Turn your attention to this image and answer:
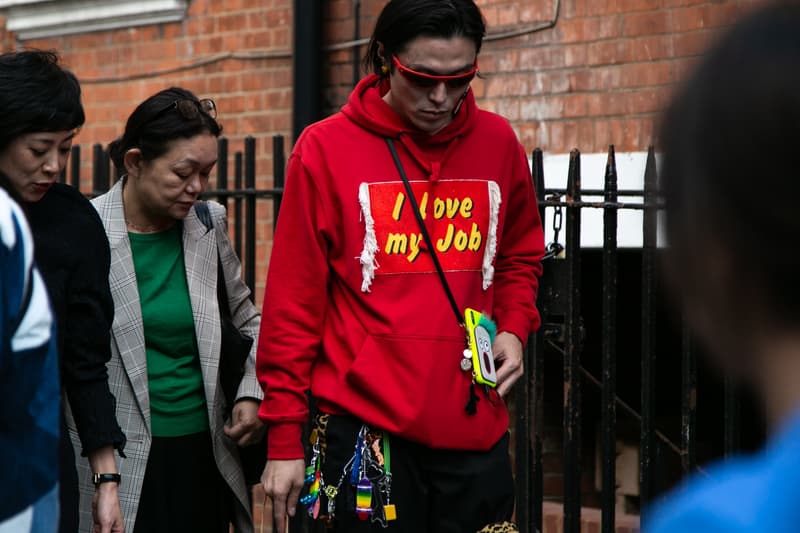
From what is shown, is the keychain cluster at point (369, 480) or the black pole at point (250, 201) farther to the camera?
the black pole at point (250, 201)

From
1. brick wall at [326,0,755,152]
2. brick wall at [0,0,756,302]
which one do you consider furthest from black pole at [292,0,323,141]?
brick wall at [326,0,755,152]

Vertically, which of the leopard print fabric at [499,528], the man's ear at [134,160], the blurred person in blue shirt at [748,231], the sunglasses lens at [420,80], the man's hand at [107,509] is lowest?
the leopard print fabric at [499,528]

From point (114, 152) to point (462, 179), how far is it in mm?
1101

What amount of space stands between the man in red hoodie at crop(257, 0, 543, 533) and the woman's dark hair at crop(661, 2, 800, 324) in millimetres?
2129

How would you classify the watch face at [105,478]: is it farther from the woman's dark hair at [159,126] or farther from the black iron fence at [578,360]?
the black iron fence at [578,360]

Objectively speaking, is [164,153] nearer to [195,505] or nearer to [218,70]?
[195,505]

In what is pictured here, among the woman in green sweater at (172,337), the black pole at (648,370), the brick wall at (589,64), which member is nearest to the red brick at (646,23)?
the brick wall at (589,64)

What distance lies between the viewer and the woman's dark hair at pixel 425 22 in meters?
3.16

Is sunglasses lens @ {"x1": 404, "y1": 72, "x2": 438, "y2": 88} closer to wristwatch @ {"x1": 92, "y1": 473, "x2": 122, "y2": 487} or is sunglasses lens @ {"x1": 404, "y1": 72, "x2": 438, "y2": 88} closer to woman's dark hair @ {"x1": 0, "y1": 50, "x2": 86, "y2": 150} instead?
woman's dark hair @ {"x1": 0, "y1": 50, "x2": 86, "y2": 150}

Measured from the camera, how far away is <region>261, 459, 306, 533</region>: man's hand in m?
3.21

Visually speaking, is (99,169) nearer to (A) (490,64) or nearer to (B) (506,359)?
(A) (490,64)

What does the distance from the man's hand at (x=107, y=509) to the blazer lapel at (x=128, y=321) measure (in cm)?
35

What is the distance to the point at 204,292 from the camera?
11.6ft

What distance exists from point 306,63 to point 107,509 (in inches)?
162
